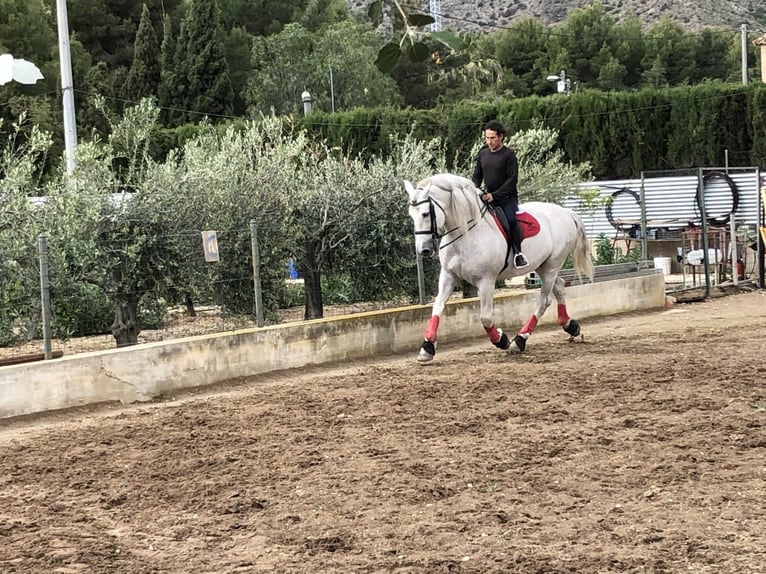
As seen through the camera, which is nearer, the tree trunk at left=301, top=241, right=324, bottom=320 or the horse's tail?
the horse's tail

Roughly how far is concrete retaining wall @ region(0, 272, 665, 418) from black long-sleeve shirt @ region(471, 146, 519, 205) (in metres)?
1.93

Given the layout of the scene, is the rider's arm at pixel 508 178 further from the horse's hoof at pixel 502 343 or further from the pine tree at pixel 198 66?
the pine tree at pixel 198 66

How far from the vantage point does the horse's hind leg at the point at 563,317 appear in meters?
11.9

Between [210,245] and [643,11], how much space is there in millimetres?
87453

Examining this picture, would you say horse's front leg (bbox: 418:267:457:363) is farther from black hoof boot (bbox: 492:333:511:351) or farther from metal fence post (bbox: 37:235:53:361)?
metal fence post (bbox: 37:235:53:361)

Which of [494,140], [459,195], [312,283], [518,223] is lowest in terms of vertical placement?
[312,283]

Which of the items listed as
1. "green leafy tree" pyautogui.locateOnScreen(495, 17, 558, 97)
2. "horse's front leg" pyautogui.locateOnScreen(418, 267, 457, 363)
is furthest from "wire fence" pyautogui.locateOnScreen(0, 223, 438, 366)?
"green leafy tree" pyautogui.locateOnScreen(495, 17, 558, 97)

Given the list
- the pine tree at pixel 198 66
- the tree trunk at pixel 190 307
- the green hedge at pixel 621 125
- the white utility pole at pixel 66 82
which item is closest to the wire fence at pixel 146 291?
the tree trunk at pixel 190 307

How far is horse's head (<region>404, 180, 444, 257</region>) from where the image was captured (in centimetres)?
1006

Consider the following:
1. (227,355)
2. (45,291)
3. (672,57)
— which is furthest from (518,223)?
(672,57)

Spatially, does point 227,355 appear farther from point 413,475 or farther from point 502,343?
point 413,475

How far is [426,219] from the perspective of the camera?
1012cm

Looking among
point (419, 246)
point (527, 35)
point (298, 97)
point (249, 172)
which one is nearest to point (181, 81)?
point (298, 97)

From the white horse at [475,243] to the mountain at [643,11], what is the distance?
254 feet
